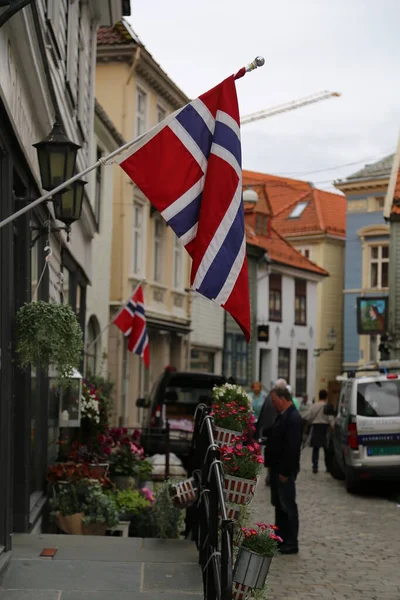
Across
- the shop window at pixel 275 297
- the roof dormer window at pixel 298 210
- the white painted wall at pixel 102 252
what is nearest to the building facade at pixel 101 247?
the white painted wall at pixel 102 252

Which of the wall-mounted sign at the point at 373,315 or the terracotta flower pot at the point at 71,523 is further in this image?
the wall-mounted sign at the point at 373,315

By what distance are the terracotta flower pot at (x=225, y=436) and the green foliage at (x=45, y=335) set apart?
1692 mm

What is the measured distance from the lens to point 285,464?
11555 millimetres

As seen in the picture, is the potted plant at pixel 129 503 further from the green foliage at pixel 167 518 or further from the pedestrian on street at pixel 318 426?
the pedestrian on street at pixel 318 426

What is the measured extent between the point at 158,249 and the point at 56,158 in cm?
2481

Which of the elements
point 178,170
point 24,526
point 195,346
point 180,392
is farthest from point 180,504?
point 195,346

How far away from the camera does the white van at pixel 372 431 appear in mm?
17500

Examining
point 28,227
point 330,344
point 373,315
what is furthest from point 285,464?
point 330,344

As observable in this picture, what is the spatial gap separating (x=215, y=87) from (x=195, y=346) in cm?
3145

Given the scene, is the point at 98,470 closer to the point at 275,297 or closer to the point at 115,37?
the point at 115,37

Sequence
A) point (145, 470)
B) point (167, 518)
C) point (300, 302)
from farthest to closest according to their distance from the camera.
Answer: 1. point (300, 302)
2. point (145, 470)
3. point (167, 518)

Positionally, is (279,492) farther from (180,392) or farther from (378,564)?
(180,392)

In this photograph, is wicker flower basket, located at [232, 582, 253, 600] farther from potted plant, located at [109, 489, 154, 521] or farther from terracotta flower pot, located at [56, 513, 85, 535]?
potted plant, located at [109, 489, 154, 521]

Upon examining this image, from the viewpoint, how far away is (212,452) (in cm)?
688
